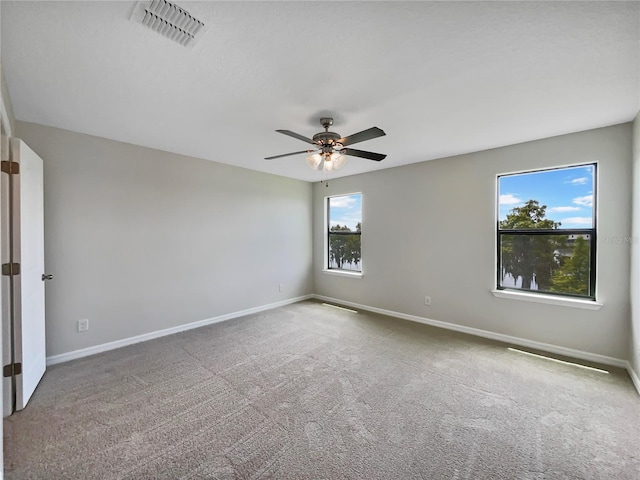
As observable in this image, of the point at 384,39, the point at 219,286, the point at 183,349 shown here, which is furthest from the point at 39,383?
the point at 384,39

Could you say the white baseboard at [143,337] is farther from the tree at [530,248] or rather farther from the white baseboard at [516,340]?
the tree at [530,248]

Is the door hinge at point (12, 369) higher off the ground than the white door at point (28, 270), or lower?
lower

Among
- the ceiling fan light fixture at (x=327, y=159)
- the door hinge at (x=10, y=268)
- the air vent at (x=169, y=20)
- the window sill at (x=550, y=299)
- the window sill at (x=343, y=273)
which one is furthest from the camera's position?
the window sill at (x=343, y=273)

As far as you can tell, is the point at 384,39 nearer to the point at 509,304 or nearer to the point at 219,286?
the point at 509,304

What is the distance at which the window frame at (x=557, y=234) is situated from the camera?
9.46ft

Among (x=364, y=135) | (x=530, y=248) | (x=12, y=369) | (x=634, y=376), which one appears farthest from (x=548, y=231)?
(x=12, y=369)

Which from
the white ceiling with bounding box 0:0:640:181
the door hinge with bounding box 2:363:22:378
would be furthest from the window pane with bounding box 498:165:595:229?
the door hinge with bounding box 2:363:22:378

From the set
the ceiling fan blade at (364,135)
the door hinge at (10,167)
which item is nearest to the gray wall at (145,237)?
the door hinge at (10,167)

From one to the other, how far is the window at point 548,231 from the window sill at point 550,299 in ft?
0.33

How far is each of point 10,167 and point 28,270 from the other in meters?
0.83

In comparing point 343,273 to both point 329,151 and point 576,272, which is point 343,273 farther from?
point 576,272

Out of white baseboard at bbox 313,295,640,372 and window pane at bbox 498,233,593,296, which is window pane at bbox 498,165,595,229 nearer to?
window pane at bbox 498,233,593,296

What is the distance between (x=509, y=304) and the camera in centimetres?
337

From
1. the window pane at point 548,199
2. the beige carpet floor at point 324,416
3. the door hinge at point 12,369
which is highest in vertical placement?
the window pane at point 548,199
